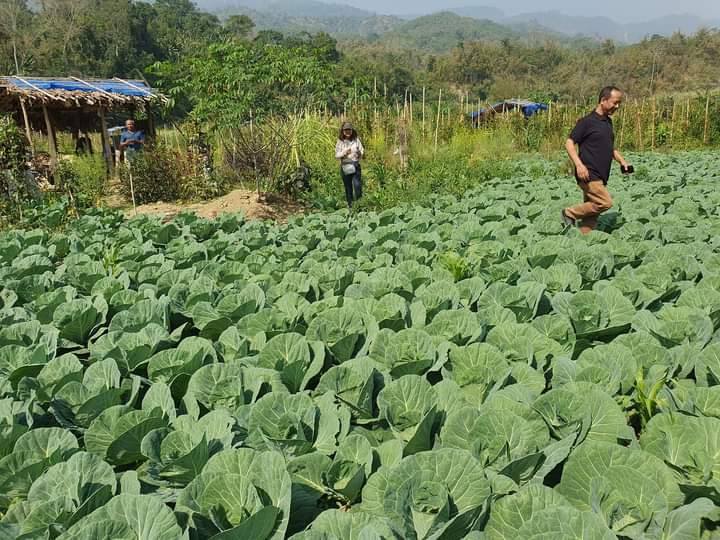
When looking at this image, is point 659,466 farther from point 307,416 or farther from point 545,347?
point 307,416

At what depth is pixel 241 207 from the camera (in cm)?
927

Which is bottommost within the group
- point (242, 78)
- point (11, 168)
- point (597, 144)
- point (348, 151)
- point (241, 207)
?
point (241, 207)

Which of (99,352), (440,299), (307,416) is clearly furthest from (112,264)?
(307,416)

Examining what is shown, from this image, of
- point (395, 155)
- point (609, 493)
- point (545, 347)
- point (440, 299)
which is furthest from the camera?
point (395, 155)

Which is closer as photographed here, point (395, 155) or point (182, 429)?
point (182, 429)

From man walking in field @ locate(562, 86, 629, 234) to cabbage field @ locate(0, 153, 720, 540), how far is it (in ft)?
4.30

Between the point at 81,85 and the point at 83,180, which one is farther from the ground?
the point at 81,85

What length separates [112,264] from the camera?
13.9 ft

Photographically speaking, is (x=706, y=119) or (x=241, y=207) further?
(x=706, y=119)

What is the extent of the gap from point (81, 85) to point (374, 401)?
16.5 metres

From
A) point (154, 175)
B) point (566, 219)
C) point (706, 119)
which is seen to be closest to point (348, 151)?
point (566, 219)

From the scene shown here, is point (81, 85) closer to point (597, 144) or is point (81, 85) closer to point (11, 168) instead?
point (11, 168)

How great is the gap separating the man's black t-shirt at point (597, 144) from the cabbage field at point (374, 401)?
5.30ft

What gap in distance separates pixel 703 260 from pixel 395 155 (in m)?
10.7
